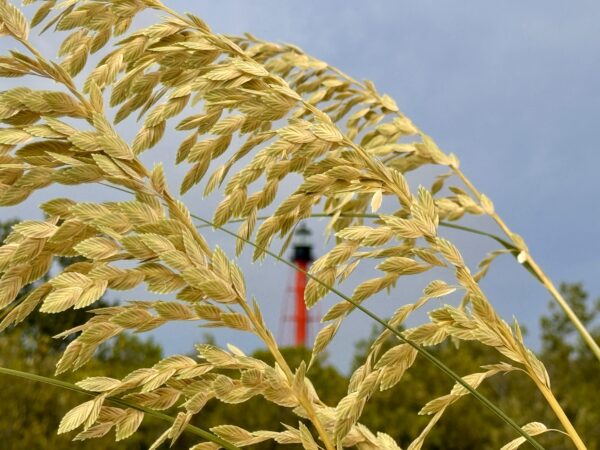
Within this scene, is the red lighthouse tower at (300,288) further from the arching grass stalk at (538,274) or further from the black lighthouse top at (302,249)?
the arching grass stalk at (538,274)

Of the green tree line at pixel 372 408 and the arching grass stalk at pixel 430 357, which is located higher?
the arching grass stalk at pixel 430 357

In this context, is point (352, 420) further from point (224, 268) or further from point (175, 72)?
point (175, 72)

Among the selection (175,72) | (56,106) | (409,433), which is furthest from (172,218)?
(409,433)

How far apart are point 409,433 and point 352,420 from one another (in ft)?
29.4

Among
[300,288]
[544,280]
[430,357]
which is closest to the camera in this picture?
[430,357]

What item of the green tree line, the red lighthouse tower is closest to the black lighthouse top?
the red lighthouse tower

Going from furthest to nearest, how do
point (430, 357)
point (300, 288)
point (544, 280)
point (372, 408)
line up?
point (300, 288)
point (372, 408)
point (544, 280)
point (430, 357)

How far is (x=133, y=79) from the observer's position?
6.49 feet

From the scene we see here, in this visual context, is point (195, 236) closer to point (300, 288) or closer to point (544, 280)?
point (544, 280)

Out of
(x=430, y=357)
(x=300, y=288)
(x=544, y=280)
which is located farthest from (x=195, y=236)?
(x=300, y=288)

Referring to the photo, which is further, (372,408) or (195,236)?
(372,408)

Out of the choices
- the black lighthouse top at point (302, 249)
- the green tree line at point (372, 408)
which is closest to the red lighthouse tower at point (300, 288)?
the black lighthouse top at point (302, 249)

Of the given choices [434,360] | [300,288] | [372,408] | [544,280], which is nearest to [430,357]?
[434,360]

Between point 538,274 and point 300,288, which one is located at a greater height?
point 538,274
